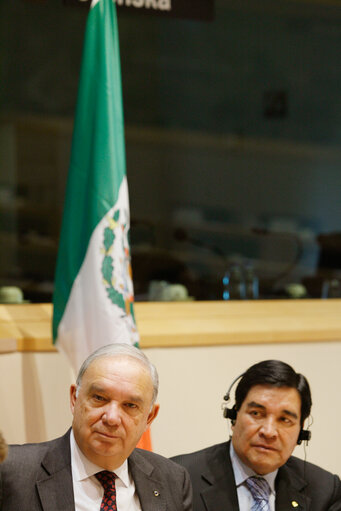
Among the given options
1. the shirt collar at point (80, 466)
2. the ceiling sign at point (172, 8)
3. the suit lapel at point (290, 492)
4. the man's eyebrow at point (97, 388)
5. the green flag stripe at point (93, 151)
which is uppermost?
the ceiling sign at point (172, 8)

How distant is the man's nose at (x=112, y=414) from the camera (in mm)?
1891

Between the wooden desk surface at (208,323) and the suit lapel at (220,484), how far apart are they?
884 mm

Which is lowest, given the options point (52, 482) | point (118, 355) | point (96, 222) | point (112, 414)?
point (52, 482)

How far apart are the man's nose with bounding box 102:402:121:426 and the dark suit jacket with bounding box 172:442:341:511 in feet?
2.06

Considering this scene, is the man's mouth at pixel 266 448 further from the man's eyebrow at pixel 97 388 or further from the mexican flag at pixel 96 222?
the mexican flag at pixel 96 222

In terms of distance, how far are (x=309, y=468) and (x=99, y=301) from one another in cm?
95

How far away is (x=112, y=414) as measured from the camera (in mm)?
1903

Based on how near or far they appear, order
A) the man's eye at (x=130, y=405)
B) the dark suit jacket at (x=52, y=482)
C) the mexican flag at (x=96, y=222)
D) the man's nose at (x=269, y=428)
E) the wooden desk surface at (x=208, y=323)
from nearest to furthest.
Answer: the dark suit jacket at (x=52, y=482) < the man's eye at (x=130, y=405) < the man's nose at (x=269, y=428) < the mexican flag at (x=96, y=222) < the wooden desk surface at (x=208, y=323)

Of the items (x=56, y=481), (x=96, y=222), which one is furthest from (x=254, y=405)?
(x=96, y=222)

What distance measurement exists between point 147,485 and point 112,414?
23cm

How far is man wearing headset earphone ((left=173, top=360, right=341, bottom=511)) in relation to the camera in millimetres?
2387

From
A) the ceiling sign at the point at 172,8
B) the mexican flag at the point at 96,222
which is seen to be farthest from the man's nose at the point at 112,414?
the ceiling sign at the point at 172,8

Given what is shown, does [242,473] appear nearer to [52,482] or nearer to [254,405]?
[254,405]

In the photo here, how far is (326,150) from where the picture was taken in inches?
309
